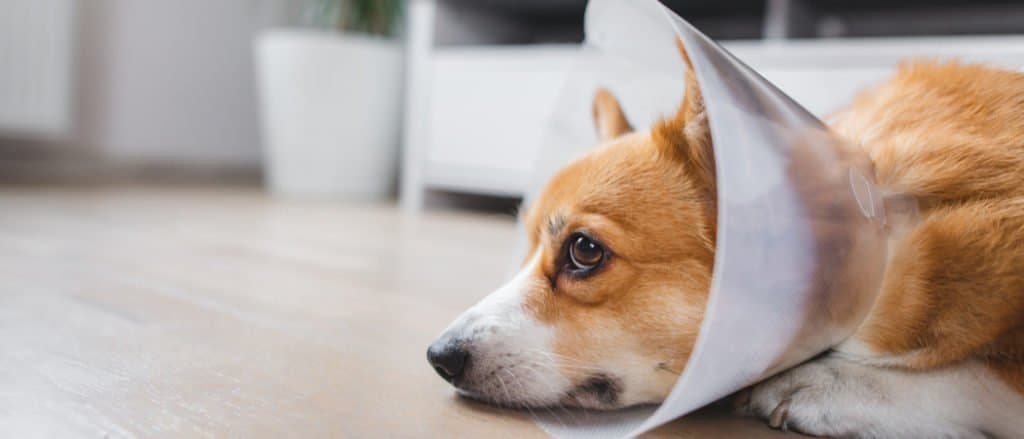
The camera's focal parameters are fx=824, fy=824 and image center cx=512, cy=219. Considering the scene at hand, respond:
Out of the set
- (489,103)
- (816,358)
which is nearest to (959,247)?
(816,358)

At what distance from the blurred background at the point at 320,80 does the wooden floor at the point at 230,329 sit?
0.89 meters

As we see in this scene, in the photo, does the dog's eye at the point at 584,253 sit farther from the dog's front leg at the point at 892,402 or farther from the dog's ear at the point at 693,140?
the dog's front leg at the point at 892,402

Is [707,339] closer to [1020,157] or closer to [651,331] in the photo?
[651,331]

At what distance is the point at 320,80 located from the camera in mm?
3295

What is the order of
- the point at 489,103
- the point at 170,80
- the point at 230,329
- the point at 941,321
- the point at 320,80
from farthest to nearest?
the point at 170,80 < the point at 320,80 < the point at 489,103 < the point at 230,329 < the point at 941,321

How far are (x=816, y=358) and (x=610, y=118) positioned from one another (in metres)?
0.42

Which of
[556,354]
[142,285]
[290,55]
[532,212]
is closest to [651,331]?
[556,354]

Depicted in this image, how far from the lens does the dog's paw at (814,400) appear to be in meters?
0.76

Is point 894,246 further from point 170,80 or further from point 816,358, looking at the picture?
point 170,80

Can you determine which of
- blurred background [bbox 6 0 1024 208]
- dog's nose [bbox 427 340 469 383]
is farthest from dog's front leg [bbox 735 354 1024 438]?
blurred background [bbox 6 0 1024 208]

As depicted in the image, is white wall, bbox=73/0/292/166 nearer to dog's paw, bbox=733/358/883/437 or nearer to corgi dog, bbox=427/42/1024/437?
corgi dog, bbox=427/42/1024/437

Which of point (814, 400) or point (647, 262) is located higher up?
point (647, 262)

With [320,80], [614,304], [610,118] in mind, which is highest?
[610,118]

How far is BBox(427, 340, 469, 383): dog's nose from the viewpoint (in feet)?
2.56
